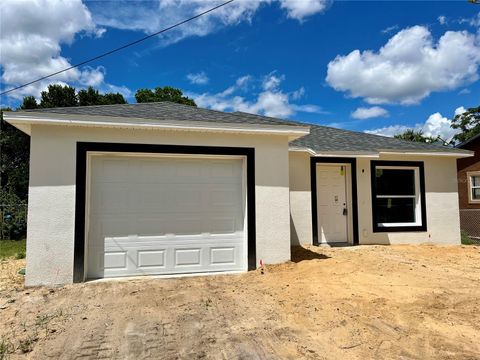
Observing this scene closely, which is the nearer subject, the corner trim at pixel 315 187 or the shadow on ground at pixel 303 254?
the shadow on ground at pixel 303 254

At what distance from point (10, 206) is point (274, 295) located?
13.0 m

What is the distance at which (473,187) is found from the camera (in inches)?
632

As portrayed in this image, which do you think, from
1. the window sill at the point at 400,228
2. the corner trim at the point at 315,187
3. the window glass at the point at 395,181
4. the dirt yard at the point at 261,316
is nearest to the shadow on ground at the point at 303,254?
the dirt yard at the point at 261,316

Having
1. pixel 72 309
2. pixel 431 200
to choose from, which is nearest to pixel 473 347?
pixel 72 309

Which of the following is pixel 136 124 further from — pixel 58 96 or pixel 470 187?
pixel 58 96

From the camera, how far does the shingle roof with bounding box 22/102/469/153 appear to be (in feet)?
22.7

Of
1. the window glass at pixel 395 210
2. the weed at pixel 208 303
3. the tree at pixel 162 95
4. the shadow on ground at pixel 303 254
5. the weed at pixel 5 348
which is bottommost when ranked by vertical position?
the weed at pixel 5 348

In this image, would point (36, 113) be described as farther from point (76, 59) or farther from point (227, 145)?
point (76, 59)

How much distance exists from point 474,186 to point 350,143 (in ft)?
29.1

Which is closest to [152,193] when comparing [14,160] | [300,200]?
[300,200]

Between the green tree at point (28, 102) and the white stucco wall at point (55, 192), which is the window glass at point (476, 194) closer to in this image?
the white stucco wall at point (55, 192)

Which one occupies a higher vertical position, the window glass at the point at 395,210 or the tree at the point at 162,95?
the tree at the point at 162,95

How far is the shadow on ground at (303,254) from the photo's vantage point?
797 centimetres

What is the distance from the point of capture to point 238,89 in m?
28.1
